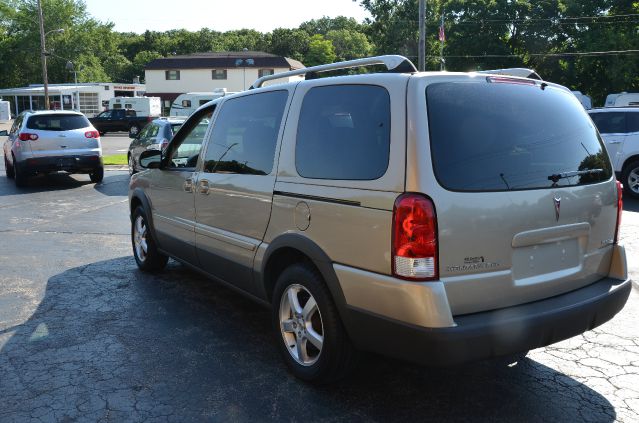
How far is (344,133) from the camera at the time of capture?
3.42 m

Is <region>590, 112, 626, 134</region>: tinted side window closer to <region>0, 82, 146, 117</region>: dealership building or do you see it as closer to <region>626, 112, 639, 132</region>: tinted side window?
<region>626, 112, 639, 132</region>: tinted side window

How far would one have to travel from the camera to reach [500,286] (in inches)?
120

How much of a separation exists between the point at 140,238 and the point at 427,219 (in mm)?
4332

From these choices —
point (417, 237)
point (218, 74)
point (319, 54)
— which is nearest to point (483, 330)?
point (417, 237)

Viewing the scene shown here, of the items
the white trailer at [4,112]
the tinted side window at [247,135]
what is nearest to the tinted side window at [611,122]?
the tinted side window at [247,135]

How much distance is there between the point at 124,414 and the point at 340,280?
4.69ft

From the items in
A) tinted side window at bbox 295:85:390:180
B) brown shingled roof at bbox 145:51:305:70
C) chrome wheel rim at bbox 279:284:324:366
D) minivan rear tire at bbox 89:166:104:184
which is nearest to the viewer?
tinted side window at bbox 295:85:390:180

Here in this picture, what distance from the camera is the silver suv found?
2.91 metres

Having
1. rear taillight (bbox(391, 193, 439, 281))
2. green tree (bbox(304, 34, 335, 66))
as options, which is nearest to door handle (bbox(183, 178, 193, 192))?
rear taillight (bbox(391, 193, 439, 281))

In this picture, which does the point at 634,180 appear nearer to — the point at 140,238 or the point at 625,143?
the point at 625,143

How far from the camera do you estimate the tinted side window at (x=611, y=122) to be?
38.4ft

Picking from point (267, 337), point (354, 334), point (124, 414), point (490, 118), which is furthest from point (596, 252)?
point (124, 414)

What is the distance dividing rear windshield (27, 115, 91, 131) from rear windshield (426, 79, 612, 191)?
12358 millimetres

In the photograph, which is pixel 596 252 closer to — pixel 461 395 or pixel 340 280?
pixel 461 395
